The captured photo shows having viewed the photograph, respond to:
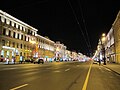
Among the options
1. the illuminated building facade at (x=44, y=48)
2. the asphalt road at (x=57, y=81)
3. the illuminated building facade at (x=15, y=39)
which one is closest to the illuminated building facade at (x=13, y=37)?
the illuminated building facade at (x=15, y=39)

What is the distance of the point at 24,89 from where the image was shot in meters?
9.20

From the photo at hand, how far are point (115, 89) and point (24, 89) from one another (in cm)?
510

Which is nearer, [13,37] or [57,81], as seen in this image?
[57,81]

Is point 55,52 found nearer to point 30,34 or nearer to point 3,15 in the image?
point 30,34

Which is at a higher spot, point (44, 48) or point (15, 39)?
point (15, 39)

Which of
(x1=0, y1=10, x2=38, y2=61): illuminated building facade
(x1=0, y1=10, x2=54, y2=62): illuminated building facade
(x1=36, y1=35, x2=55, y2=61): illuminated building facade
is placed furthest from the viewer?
(x1=36, y1=35, x2=55, y2=61): illuminated building facade

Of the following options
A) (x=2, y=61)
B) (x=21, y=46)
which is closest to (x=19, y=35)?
(x=21, y=46)

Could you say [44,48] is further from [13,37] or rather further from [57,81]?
[57,81]

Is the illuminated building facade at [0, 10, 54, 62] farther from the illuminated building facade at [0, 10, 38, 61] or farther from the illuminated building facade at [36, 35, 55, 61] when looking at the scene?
the illuminated building facade at [36, 35, 55, 61]

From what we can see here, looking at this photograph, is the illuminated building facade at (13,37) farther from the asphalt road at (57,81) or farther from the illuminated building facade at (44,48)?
the asphalt road at (57,81)

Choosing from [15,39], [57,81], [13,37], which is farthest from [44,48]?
[57,81]

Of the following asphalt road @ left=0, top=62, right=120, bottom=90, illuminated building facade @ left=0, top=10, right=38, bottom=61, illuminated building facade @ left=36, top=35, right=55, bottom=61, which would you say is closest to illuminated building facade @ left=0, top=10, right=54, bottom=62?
illuminated building facade @ left=0, top=10, right=38, bottom=61

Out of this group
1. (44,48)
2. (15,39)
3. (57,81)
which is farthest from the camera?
(44,48)

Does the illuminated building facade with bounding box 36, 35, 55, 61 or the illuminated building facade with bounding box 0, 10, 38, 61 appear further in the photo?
the illuminated building facade with bounding box 36, 35, 55, 61
